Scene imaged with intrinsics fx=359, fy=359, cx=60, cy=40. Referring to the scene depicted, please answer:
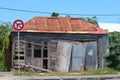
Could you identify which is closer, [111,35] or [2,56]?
[111,35]

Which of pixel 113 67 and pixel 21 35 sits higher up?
pixel 21 35

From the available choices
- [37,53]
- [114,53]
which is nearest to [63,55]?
[37,53]

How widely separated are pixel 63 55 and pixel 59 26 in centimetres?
216

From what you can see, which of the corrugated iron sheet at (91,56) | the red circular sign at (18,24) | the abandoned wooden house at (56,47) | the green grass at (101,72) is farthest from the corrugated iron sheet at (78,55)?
the red circular sign at (18,24)

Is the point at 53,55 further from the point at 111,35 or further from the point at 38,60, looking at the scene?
the point at 111,35

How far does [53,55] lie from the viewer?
77.4 feet

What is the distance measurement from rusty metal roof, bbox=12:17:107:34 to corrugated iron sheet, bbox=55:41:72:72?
0.94m

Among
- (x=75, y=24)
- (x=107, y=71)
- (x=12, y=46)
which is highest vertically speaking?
(x=75, y=24)

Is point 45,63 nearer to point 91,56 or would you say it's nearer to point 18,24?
point 91,56

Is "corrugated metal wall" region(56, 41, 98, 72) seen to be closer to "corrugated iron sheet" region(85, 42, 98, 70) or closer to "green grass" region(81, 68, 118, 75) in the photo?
"corrugated iron sheet" region(85, 42, 98, 70)

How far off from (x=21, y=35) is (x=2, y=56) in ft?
13.4

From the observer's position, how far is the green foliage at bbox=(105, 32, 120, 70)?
2395cm

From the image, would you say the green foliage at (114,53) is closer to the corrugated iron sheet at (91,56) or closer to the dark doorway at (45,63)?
the corrugated iron sheet at (91,56)

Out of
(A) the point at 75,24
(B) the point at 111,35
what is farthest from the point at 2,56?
(B) the point at 111,35
